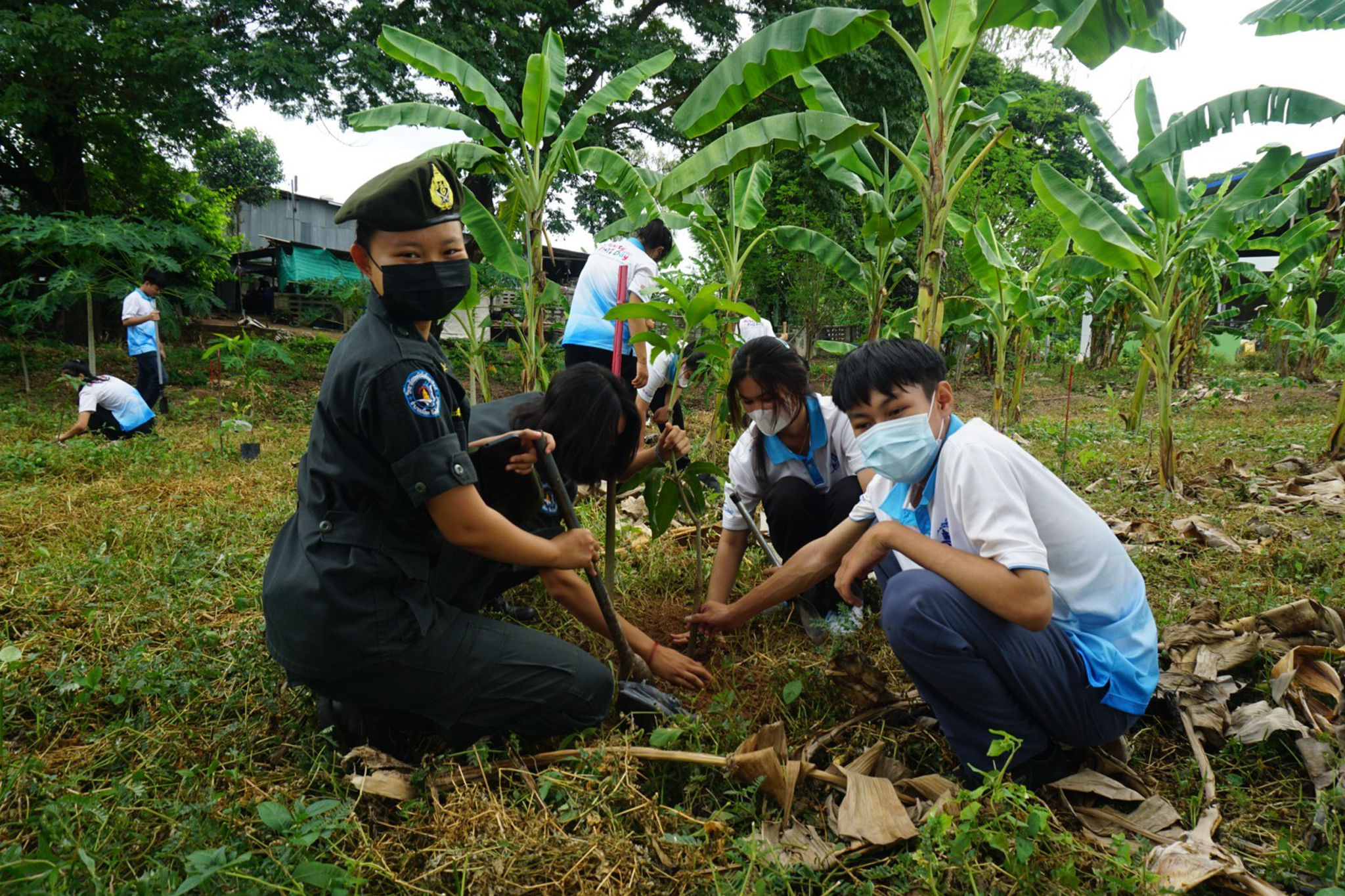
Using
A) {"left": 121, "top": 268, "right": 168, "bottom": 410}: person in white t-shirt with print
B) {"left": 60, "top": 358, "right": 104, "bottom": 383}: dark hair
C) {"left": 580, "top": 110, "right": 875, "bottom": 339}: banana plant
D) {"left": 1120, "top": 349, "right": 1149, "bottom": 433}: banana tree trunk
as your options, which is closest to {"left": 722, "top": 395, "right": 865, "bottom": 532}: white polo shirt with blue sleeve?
{"left": 580, "top": 110, "right": 875, "bottom": 339}: banana plant

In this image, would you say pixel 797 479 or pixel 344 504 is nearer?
pixel 344 504

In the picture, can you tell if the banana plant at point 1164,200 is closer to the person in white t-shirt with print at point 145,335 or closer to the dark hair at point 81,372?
the dark hair at point 81,372

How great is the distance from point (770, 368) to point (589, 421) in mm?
817

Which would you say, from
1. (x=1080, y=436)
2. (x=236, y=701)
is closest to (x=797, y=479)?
(x=236, y=701)

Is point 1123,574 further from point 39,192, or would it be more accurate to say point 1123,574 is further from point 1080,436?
point 39,192

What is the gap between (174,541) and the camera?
361cm

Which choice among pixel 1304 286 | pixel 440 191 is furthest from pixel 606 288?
pixel 1304 286

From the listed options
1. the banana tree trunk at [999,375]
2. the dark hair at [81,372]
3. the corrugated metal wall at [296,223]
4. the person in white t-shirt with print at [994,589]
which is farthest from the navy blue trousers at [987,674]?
the corrugated metal wall at [296,223]

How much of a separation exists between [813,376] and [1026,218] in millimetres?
4420

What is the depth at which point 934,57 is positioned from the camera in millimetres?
3621

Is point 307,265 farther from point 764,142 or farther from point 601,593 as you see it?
point 601,593

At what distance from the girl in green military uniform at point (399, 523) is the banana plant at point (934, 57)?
1.98 m

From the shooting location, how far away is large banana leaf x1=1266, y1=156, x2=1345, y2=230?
179 inches

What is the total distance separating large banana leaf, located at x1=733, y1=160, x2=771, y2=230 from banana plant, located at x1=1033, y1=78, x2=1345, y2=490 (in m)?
2.19
